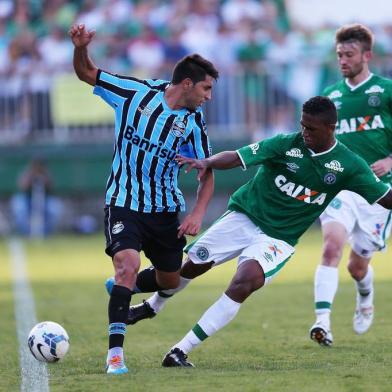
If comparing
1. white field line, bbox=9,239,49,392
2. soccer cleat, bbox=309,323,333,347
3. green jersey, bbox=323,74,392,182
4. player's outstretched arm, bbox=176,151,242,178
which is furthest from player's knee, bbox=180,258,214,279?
green jersey, bbox=323,74,392,182

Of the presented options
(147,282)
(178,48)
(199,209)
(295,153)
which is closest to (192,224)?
(199,209)

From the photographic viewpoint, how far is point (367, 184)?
7578 mm

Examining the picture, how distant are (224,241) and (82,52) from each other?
175cm

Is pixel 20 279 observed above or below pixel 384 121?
below

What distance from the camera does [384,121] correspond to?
9.27 meters

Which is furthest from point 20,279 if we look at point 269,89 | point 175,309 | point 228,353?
point 269,89

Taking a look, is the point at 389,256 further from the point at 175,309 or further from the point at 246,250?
the point at 246,250

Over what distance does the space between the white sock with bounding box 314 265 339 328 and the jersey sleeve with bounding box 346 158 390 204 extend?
50.6 inches

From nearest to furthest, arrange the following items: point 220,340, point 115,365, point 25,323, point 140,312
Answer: point 115,365 → point 140,312 → point 220,340 → point 25,323

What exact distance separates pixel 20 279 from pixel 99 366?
26.0 feet

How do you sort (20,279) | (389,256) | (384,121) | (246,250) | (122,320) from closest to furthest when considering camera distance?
(122,320) < (246,250) < (384,121) < (20,279) < (389,256)

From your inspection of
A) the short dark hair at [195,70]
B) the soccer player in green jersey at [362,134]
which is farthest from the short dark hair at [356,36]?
the short dark hair at [195,70]

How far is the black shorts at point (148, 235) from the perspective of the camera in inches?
285

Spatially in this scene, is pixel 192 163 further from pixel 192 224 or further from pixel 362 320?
pixel 362 320
